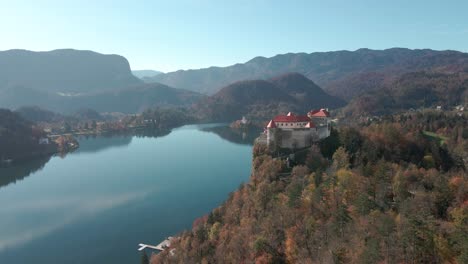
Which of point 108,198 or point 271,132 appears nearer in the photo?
point 271,132

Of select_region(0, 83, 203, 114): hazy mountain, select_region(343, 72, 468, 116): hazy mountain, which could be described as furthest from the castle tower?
select_region(0, 83, 203, 114): hazy mountain

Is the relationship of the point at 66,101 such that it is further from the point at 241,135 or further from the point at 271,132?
the point at 271,132

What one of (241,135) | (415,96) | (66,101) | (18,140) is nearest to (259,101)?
(415,96)

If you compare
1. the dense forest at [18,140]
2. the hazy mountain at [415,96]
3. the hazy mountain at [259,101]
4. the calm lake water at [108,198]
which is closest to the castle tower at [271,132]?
the calm lake water at [108,198]

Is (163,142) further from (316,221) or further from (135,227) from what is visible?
(316,221)

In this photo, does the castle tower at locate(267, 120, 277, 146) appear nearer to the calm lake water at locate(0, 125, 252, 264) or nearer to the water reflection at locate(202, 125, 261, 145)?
the calm lake water at locate(0, 125, 252, 264)

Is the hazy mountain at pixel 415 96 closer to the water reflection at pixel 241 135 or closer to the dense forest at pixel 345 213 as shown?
the water reflection at pixel 241 135
